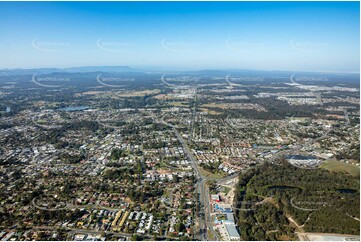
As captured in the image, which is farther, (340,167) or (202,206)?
(340,167)

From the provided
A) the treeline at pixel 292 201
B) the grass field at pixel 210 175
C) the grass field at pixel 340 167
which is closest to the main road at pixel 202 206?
the grass field at pixel 210 175

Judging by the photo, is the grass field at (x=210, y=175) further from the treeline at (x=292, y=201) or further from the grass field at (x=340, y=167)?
the grass field at (x=340, y=167)

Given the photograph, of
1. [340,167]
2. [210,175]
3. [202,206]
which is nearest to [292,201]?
[202,206]

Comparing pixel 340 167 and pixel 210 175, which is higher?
pixel 340 167

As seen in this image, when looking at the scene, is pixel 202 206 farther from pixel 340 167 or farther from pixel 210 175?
pixel 340 167

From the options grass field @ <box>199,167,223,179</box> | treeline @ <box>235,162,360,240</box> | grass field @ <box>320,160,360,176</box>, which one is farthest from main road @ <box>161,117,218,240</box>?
grass field @ <box>320,160,360,176</box>

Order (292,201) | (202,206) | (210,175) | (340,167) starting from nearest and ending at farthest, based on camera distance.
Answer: (202,206), (292,201), (210,175), (340,167)

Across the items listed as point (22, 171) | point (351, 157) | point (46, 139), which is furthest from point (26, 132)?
point (351, 157)

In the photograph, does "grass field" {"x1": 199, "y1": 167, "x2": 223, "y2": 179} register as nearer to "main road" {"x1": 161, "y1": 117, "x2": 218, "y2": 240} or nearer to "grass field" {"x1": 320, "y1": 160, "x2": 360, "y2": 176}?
"main road" {"x1": 161, "y1": 117, "x2": 218, "y2": 240}
